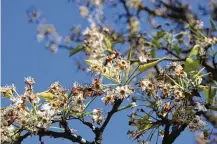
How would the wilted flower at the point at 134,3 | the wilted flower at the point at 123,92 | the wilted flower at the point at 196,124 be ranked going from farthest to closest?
the wilted flower at the point at 134,3, the wilted flower at the point at 196,124, the wilted flower at the point at 123,92

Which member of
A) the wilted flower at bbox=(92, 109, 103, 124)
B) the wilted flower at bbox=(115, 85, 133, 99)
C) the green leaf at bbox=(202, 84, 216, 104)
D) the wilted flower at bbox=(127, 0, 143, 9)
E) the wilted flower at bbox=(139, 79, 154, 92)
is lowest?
the wilted flower at bbox=(92, 109, 103, 124)

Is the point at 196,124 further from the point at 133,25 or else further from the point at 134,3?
the point at 134,3

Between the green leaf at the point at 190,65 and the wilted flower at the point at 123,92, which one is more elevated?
the green leaf at the point at 190,65

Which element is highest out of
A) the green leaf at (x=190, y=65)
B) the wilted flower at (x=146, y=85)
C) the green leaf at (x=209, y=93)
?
the green leaf at (x=190, y=65)

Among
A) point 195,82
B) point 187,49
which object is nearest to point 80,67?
point 187,49

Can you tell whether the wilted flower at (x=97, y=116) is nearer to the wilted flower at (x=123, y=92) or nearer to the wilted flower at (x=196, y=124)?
the wilted flower at (x=123, y=92)

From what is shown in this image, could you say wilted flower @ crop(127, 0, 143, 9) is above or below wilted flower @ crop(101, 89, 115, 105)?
above

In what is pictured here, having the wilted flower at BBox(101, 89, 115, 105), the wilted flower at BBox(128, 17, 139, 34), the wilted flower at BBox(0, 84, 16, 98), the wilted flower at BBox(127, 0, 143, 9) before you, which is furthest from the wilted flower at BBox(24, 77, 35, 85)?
the wilted flower at BBox(127, 0, 143, 9)

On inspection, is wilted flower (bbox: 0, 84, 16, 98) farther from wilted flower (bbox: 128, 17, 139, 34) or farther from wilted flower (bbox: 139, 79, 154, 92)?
wilted flower (bbox: 128, 17, 139, 34)

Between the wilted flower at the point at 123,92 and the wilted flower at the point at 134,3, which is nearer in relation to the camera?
the wilted flower at the point at 123,92

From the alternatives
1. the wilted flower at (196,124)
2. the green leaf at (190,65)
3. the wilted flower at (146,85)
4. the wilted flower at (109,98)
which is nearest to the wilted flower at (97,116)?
the wilted flower at (109,98)

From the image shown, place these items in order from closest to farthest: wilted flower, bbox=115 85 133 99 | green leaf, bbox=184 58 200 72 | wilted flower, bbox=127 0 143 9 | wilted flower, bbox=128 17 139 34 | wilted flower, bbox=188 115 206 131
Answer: wilted flower, bbox=115 85 133 99 < wilted flower, bbox=188 115 206 131 < green leaf, bbox=184 58 200 72 < wilted flower, bbox=128 17 139 34 < wilted flower, bbox=127 0 143 9

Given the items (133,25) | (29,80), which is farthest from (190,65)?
(133,25)
